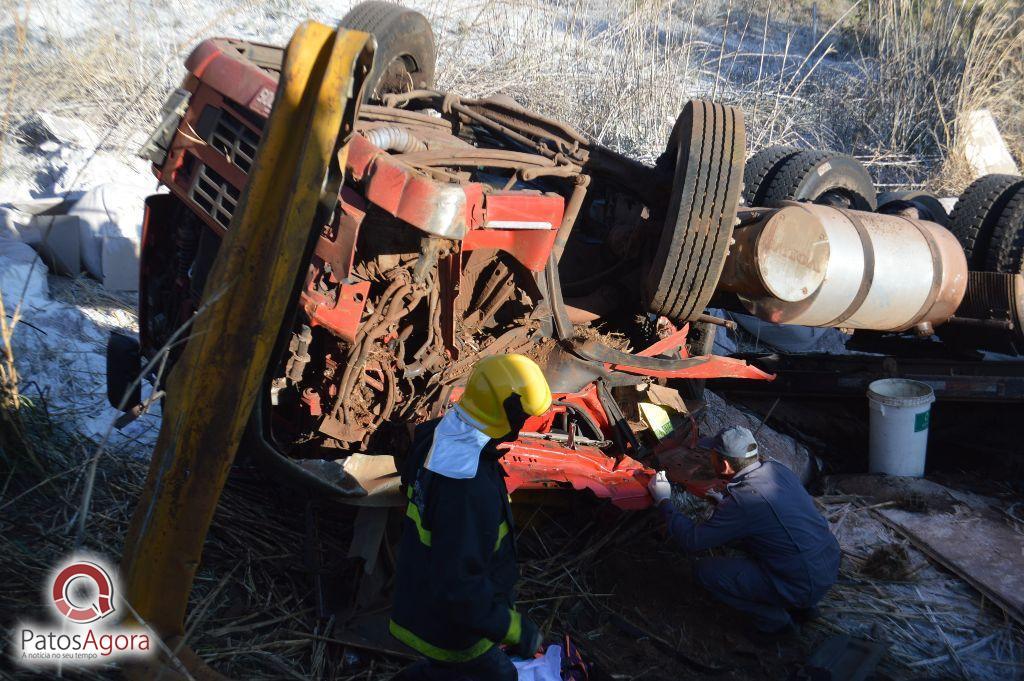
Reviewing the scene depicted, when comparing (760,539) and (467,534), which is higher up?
(467,534)

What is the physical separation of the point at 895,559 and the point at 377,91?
3774 mm

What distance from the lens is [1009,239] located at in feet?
16.8

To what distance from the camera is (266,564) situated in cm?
341

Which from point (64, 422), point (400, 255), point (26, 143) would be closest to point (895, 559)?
point (400, 255)

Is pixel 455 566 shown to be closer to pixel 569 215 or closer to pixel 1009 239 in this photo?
pixel 569 215

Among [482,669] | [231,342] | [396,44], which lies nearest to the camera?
[231,342]

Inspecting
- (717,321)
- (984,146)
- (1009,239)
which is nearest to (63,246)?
(717,321)

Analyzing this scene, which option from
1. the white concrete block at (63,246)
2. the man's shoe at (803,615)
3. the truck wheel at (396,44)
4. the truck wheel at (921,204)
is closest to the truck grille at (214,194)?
the truck wheel at (396,44)

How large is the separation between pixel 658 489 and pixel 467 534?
1.67m

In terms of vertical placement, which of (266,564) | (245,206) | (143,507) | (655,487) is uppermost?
(245,206)

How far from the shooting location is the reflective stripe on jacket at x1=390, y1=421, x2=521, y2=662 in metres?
2.27

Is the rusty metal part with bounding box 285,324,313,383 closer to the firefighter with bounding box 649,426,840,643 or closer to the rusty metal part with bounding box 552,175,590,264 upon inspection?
the rusty metal part with bounding box 552,175,590,264

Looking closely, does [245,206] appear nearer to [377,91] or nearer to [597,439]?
[597,439]

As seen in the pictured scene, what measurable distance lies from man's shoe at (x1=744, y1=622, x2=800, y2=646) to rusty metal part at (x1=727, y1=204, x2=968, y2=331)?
1.54 metres
